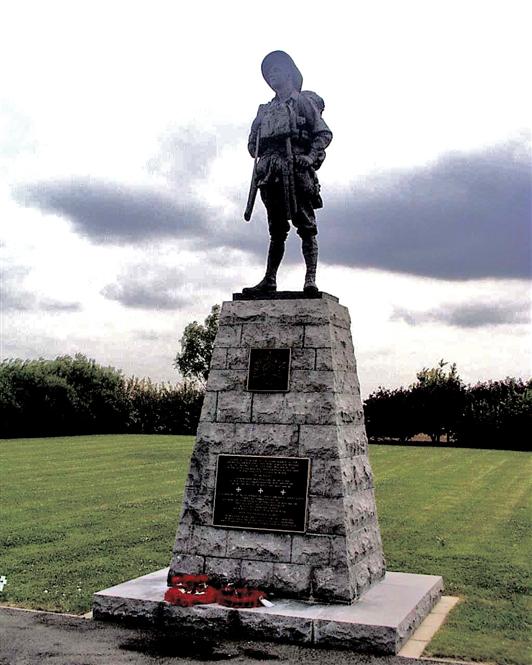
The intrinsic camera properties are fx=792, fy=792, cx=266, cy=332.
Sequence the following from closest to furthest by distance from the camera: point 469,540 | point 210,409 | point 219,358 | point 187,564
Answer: point 187,564 < point 210,409 < point 219,358 < point 469,540

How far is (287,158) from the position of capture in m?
8.09

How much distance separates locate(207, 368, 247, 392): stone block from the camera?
7781 mm

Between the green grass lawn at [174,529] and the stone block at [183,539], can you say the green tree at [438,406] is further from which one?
the stone block at [183,539]

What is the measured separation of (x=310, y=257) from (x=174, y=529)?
5792mm

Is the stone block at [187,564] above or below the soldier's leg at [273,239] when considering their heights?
below

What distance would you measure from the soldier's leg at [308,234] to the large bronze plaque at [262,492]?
1.98 m

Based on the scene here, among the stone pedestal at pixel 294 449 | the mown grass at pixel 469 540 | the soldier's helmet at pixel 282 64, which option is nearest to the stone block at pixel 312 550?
the stone pedestal at pixel 294 449

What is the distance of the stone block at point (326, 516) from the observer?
23.4ft

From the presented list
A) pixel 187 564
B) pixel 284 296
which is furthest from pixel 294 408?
pixel 187 564

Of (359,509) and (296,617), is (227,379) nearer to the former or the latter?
(359,509)

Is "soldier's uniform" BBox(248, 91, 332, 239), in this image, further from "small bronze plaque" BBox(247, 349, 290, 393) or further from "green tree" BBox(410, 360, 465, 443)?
"green tree" BBox(410, 360, 465, 443)

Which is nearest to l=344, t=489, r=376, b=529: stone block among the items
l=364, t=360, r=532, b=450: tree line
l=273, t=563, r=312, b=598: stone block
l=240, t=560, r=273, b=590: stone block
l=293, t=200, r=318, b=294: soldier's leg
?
l=273, t=563, r=312, b=598: stone block

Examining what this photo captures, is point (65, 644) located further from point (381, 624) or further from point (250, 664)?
point (381, 624)

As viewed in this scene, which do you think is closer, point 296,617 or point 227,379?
point 296,617
